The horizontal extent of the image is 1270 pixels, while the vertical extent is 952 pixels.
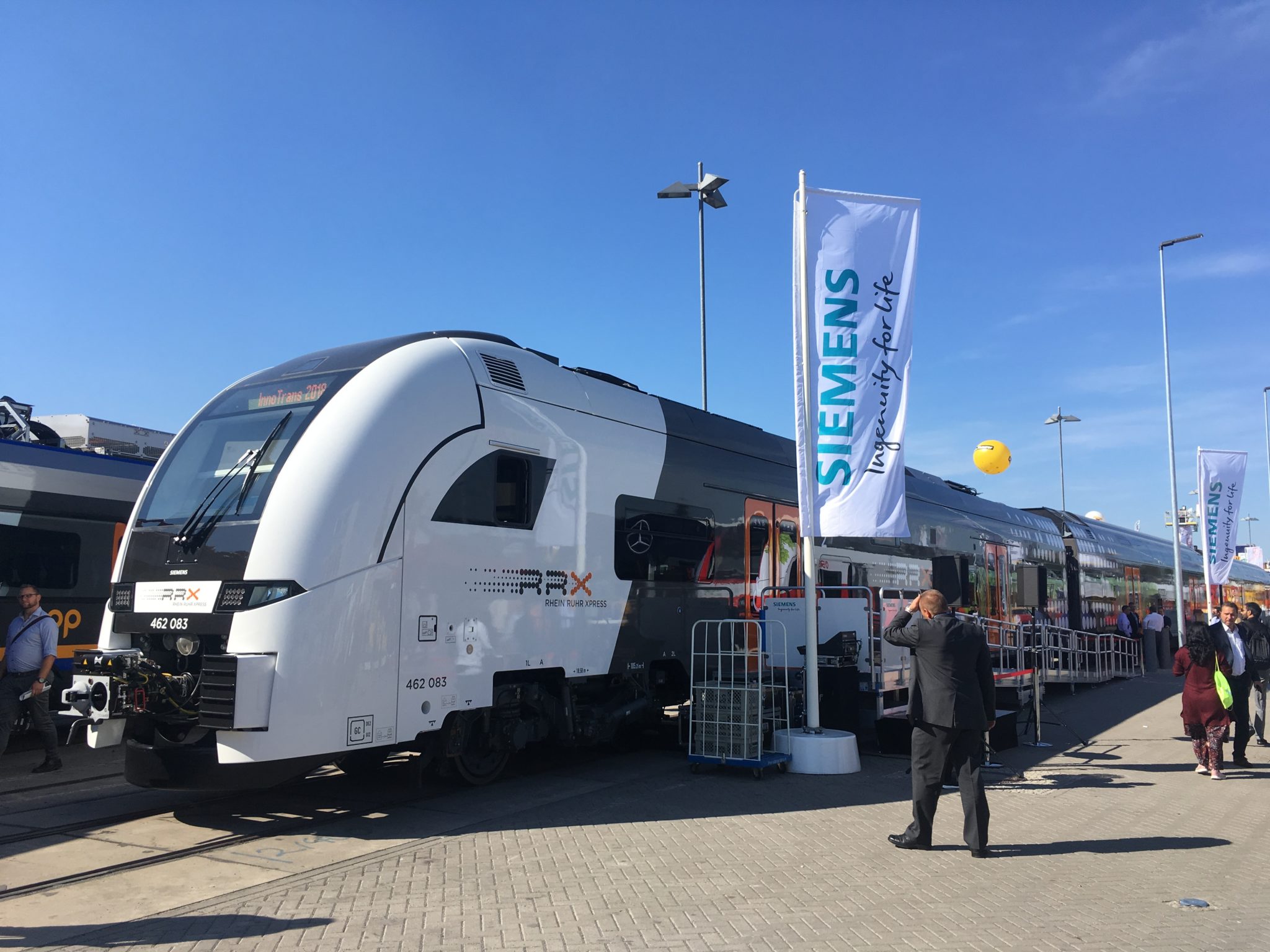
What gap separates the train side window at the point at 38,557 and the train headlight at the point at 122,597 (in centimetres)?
334

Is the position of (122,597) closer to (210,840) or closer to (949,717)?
(210,840)

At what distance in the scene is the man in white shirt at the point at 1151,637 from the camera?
26031mm

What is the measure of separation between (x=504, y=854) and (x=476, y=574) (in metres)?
2.27

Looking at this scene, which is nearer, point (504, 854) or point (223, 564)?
point (504, 854)

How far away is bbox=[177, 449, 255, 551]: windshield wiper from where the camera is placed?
23.5 feet

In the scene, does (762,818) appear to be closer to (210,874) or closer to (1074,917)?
(1074,917)

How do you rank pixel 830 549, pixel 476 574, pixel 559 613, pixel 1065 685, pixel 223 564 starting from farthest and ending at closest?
1. pixel 1065 685
2. pixel 830 549
3. pixel 559 613
4. pixel 476 574
5. pixel 223 564

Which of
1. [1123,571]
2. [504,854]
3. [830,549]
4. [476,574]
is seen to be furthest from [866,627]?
[1123,571]

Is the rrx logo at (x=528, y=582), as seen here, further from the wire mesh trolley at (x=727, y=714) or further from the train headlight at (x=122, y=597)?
the train headlight at (x=122, y=597)

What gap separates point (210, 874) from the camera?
238 inches

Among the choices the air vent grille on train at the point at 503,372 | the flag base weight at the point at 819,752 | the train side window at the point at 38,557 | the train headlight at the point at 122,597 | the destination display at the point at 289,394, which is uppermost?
the air vent grille on train at the point at 503,372

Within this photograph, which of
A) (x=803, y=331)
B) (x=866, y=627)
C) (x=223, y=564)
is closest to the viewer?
(x=223, y=564)

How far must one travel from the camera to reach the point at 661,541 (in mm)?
10258

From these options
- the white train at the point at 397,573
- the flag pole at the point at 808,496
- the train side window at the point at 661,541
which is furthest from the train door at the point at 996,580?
the white train at the point at 397,573
